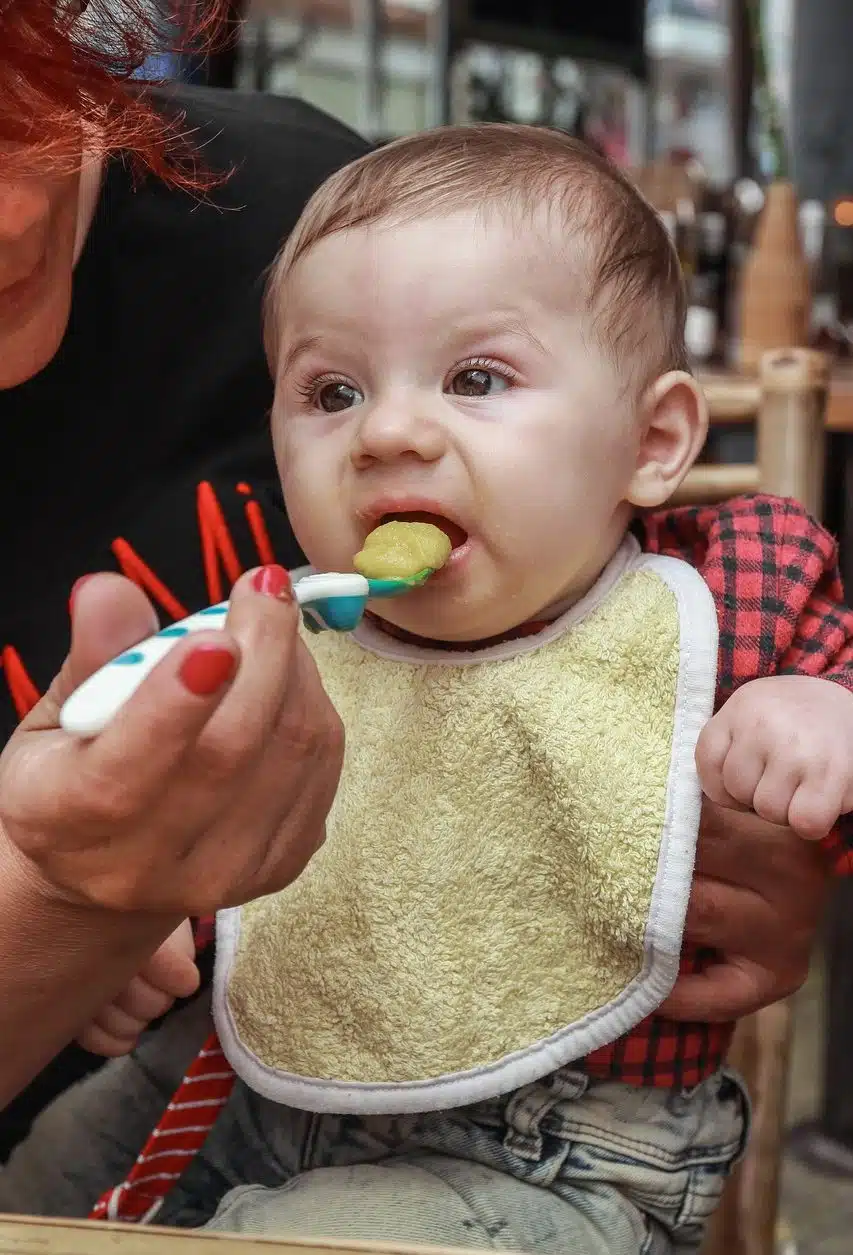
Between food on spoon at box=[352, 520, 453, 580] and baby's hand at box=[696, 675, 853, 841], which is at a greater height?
food on spoon at box=[352, 520, 453, 580]

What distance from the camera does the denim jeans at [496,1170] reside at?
2.76 feet

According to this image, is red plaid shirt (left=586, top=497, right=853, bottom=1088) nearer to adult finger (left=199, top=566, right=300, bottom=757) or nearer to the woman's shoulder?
adult finger (left=199, top=566, right=300, bottom=757)

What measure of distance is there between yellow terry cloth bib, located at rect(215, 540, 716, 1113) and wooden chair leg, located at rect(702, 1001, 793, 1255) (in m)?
0.47

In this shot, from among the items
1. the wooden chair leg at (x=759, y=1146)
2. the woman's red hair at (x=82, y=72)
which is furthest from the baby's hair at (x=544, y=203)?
the wooden chair leg at (x=759, y=1146)

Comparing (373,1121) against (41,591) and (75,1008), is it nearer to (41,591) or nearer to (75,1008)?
(75,1008)

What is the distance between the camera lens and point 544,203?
0.87 m

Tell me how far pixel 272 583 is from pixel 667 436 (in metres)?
0.40

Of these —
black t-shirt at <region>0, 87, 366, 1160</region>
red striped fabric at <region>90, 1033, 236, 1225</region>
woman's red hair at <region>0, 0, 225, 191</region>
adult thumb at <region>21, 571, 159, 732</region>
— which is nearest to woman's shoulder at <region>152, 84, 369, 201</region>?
black t-shirt at <region>0, 87, 366, 1160</region>

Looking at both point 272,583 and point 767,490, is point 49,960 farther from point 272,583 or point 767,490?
point 767,490

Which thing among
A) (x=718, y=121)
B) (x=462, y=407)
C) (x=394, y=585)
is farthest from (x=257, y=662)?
(x=718, y=121)

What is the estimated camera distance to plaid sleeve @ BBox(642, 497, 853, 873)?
875 mm

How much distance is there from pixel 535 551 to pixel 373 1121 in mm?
394

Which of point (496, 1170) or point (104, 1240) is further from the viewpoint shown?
point (496, 1170)

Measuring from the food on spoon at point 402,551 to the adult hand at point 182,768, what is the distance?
Answer: 0.44ft
